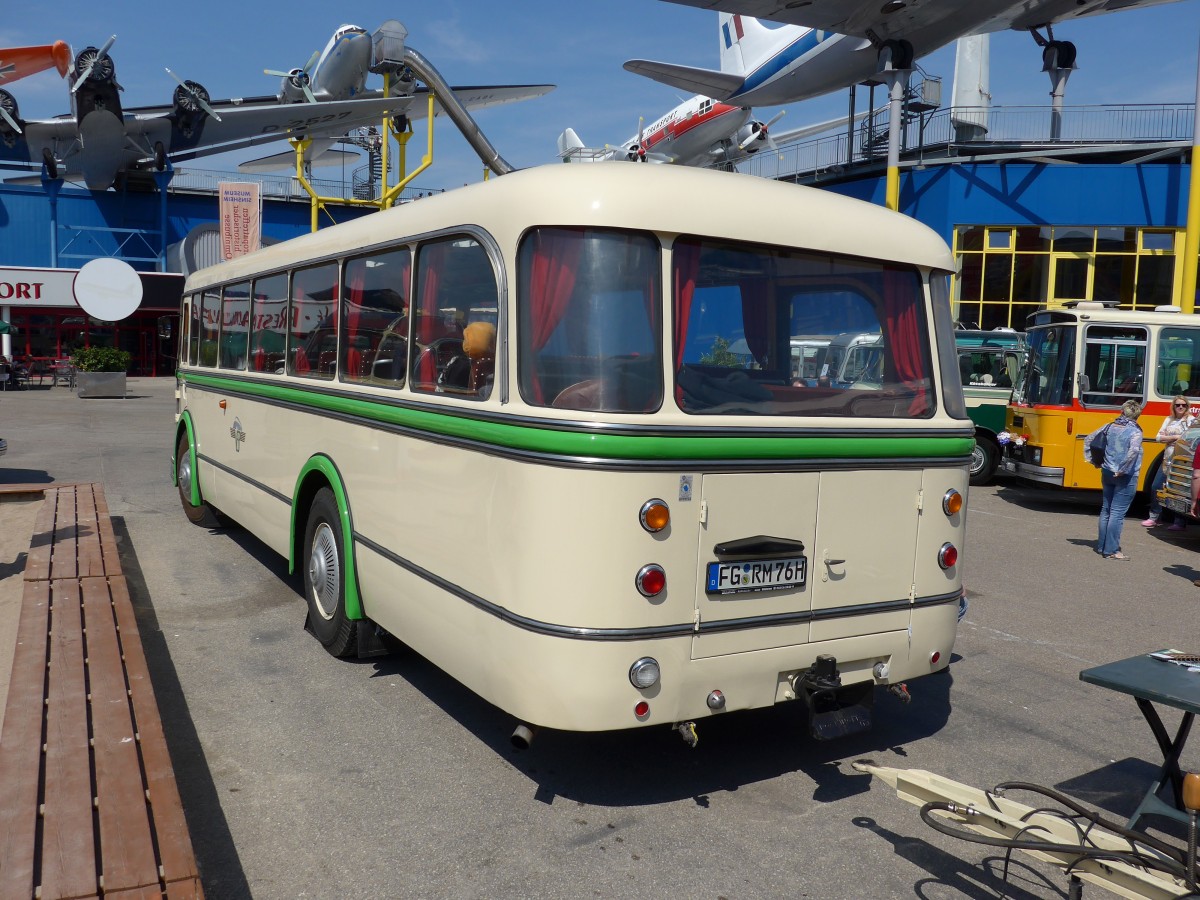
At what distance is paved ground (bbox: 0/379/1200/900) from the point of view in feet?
12.1

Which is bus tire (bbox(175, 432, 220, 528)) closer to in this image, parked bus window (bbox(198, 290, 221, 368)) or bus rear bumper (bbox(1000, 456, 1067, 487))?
parked bus window (bbox(198, 290, 221, 368))

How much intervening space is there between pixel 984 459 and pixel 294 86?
39333 millimetres

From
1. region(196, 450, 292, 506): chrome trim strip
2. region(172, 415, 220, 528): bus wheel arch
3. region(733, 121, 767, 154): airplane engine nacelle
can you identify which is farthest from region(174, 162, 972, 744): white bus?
region(733, 121, 767, 154): airplane engine nacelle

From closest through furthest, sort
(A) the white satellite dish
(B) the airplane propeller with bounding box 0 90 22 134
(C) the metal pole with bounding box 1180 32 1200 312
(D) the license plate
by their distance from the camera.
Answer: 1. (D) the license plate
2. (C) the metal pole with bounding box 1180 32 1200 312
3. (A) the white satellite dish
4. (B) the airplane propeller with bounding box 0 90 22 134

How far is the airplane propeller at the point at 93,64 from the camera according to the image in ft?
129

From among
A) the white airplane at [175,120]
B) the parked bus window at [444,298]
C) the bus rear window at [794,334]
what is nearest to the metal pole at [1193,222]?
the bus rear window at [794,334]

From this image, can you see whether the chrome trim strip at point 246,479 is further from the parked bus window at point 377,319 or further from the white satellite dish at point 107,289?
the white satellite dish at point 107,289

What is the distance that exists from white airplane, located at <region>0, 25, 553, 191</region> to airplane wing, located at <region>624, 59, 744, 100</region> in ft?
39.4

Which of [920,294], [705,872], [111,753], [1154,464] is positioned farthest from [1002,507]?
[111,753]

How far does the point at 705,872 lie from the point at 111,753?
7.42ft

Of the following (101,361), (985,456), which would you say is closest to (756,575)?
(985,456)

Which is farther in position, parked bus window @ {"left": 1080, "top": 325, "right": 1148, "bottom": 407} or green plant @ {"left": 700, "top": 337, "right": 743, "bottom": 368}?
parked bus window @ {"left": 1080, "top": 325, "right": 1148, "bottom": 407}

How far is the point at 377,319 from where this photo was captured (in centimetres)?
534

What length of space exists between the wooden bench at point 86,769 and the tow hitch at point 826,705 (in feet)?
8.08
